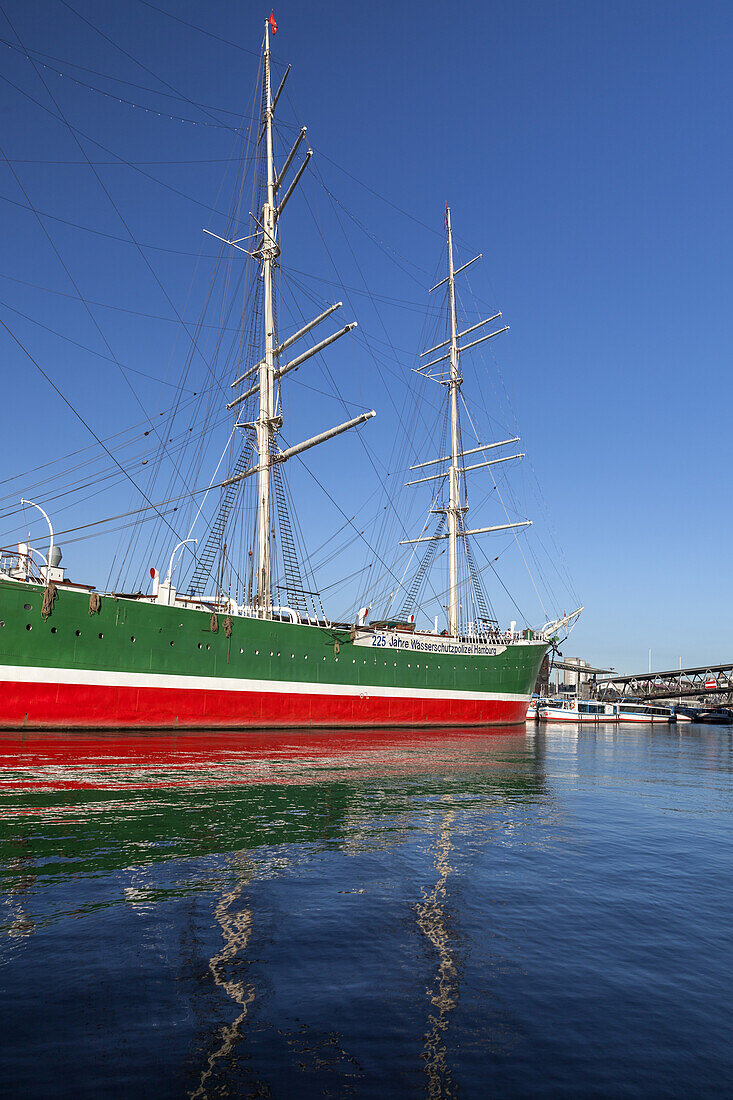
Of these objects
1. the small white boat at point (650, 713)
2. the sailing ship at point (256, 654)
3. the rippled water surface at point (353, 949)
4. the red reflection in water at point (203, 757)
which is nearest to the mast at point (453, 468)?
the sailing ship at point (256, 654)

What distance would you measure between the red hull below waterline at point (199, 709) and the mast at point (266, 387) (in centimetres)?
510

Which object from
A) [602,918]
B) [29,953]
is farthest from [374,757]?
[29,953]

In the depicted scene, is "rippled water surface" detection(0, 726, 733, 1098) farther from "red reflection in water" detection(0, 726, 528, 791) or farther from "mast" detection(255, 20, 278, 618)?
"mast" detection(255, 20, 278, 618)

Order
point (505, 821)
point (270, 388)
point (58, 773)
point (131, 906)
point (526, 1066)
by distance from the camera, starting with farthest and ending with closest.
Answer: point (270, 388), point (58, 773), point (505, 821), point (131, 906), point (526, 1066)

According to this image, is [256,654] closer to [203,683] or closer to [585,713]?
[203,683]

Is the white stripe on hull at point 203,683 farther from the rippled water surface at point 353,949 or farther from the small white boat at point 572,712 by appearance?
the small white boat at point 572,712

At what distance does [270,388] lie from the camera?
122ft

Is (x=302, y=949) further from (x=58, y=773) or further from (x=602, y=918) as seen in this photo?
(x=58, y=773)

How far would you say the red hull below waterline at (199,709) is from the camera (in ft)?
81.7

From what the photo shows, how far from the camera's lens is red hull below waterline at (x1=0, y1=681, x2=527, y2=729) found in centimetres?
2489

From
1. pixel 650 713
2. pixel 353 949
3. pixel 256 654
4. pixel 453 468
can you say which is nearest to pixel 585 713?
pixel 650 713

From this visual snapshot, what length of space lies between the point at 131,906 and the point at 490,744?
27.7 metres

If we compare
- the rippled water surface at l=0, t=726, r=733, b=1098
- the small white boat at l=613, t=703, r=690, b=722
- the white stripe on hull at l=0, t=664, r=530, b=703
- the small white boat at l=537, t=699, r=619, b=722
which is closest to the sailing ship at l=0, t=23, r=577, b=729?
the white stripe on hull at l=0, t=664, r=530, b=703

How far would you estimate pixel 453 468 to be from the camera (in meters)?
52.5
